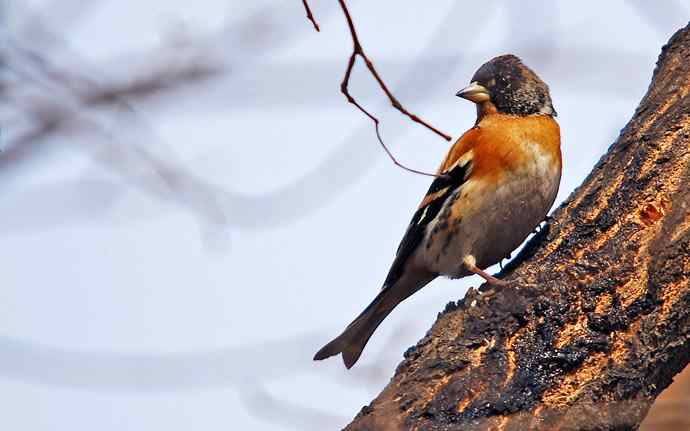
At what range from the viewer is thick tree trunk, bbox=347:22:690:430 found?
358 cm

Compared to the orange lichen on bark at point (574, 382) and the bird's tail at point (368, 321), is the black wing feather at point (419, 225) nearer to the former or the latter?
the bird's tail at point (368, 321)

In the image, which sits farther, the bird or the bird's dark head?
the bird's dark head

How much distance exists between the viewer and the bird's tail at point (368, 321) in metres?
5.24

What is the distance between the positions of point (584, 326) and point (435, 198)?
1923 millimetres

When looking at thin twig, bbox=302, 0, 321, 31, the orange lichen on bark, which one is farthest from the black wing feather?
thin twig, bbox=302, 0, 321, 31

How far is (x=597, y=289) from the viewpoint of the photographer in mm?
3842

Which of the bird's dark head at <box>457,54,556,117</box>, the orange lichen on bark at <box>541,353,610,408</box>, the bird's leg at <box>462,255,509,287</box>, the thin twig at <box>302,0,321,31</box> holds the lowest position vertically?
the orange lichen on bark at <box>541,353,610,408</box>

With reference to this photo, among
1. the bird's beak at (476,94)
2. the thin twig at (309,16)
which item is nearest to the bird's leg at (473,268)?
the bird's beak at (476,94)

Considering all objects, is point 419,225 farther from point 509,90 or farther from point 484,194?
point 509,90

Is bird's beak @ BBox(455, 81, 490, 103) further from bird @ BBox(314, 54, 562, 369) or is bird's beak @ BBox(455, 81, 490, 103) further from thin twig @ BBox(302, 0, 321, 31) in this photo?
thin twig @ BBox(302, 0, 321, 31)

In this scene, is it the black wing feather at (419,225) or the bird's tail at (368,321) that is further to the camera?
the black wing feather at (419,225)

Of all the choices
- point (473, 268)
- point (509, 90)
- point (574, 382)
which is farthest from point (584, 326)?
point (509, 90)

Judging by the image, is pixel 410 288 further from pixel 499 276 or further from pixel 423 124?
pixel 423 124

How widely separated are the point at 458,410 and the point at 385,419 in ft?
0.90
